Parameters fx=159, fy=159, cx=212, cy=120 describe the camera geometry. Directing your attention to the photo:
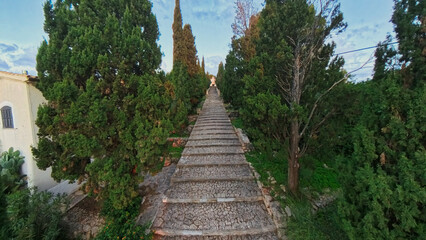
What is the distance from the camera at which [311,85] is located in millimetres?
3637

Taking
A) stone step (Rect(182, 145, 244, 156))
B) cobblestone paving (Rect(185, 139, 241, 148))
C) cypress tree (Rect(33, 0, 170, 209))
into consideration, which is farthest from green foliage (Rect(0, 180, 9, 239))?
cobblestone paving (Rect(185, 139, 241, 148))

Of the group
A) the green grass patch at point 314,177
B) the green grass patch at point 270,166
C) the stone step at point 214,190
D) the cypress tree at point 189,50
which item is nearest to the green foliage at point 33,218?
the stone step at point 214,190

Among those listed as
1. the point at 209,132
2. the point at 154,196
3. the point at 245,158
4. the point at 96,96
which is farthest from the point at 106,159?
the point at 209,132

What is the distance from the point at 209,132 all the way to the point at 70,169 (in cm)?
643

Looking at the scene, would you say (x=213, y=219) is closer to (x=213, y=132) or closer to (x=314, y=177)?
(x=314, y=177)

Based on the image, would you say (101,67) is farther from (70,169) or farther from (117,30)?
(70,169)

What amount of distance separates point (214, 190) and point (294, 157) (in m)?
2.25

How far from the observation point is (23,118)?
479 cm

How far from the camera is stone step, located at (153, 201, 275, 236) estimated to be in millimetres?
3154

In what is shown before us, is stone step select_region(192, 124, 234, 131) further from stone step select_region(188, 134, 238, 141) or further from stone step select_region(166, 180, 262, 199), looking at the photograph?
stone step select_region(166, 180, 262, 199)

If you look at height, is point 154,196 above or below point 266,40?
below

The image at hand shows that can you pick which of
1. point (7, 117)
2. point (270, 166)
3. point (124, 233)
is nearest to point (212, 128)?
point (270, 166)

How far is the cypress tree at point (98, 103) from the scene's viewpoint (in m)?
3.14

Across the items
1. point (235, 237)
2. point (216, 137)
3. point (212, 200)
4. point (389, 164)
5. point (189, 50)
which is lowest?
point (235, 237)
